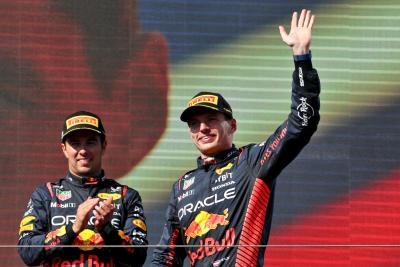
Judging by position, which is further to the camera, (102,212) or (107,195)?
(107,195)

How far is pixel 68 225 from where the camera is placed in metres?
3.41

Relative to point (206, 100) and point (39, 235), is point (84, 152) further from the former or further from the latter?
point (206, 100)

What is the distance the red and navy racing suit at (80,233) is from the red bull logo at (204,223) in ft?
0.53

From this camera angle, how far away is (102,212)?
3348 millimetres

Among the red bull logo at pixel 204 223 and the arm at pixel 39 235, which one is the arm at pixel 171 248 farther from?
the arm at pixel 39 235

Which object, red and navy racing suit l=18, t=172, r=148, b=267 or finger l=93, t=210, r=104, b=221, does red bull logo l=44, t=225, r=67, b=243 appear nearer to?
red and navy racing suit l=18, t=172, r=148, b=267

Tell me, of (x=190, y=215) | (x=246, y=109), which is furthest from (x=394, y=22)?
(x=190, y=215)

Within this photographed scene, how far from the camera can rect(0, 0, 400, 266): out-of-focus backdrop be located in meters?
5.08

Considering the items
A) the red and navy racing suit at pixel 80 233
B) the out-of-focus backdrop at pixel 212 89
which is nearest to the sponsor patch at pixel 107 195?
the red and navy racing suit at pixel 80 233

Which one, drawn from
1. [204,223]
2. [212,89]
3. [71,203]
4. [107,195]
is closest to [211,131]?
[204,223]

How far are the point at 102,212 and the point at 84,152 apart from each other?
291mm

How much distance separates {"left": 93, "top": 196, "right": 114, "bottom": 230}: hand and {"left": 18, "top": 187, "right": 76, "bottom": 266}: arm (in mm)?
85

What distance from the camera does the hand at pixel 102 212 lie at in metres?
3.35

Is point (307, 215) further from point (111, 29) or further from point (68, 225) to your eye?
point (68, 225)
